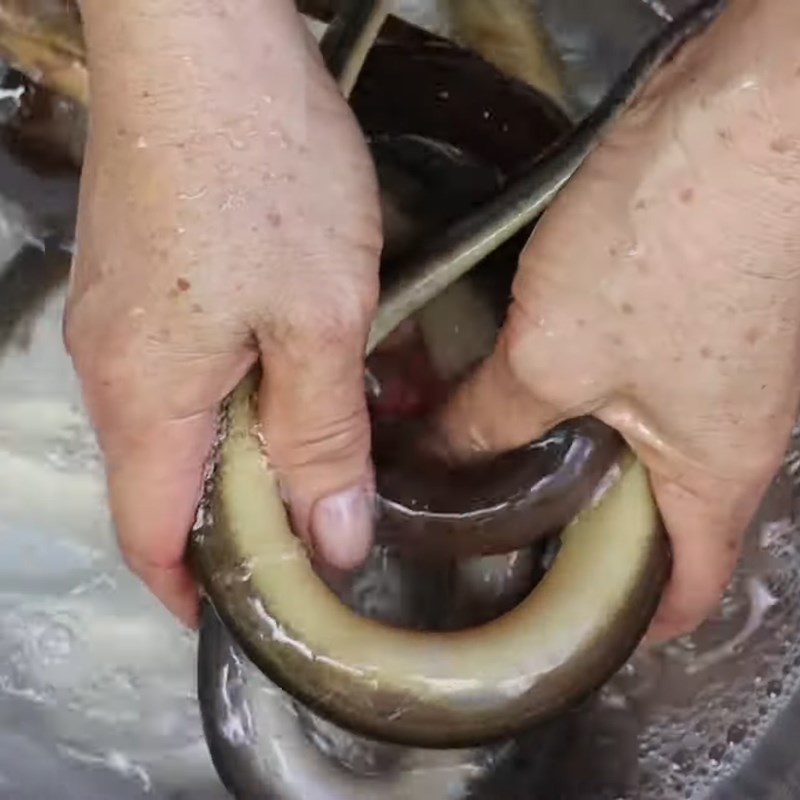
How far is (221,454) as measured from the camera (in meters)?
0.61

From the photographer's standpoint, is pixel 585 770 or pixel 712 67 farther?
pixel 585 770

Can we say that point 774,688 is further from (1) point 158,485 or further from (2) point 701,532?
(1) point 158,485

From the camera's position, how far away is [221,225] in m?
0.55

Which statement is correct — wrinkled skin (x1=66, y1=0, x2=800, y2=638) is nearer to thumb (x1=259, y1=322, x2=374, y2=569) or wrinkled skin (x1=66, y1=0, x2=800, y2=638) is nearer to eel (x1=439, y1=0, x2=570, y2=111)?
thumb (x1=259, y1=322, x2=374, y2=569)

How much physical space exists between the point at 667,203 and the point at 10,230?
1.86 ft

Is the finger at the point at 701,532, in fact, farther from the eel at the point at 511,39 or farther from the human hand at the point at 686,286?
the eel at the point at 511,39

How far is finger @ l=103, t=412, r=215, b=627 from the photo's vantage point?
591 mm

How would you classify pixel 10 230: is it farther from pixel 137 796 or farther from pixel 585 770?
pixel 585 770

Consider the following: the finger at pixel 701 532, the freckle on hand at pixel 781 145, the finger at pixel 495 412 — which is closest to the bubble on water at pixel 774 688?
the finger at pixel 701 532

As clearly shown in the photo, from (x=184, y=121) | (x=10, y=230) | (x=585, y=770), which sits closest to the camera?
(x=184, y=121)

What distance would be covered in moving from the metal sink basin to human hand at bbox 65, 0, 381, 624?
347mm

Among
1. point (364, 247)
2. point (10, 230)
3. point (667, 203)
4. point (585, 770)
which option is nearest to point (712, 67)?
point (667, 203)

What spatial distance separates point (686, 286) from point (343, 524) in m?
0.17

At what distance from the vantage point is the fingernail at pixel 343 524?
62 centimetres
